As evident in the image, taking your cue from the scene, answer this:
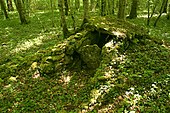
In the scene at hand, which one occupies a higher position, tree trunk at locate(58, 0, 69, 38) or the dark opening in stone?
tree trunk at locate(58, 0, 69, 38)

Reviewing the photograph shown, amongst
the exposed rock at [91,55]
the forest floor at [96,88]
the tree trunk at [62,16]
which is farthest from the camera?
the tree trunk at [62,16]

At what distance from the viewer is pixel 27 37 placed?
15.6m

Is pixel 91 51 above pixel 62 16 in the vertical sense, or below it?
below

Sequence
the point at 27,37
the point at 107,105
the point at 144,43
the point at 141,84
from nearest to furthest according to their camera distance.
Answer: the point at 107,105 < the point at 141,84 < the point at 144,43 < the point at 27,37

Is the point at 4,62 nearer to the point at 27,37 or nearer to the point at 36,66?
the point at 36,66

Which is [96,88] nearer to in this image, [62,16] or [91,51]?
[91,51]

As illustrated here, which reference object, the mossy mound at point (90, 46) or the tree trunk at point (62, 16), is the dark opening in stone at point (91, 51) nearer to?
the mossy mound at point (90, 46)

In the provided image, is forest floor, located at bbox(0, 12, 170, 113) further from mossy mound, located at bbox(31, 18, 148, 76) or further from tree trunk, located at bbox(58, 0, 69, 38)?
tree trunk, located at bbox(58, 0, 69, 38)

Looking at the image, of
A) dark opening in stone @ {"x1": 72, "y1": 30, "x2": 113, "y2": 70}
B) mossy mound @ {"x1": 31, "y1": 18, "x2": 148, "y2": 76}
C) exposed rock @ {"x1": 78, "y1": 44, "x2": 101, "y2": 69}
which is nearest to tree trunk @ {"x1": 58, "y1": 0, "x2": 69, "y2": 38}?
mossy mound @ {"x1": 31, "y1": 18, "x2": 148, "y2": 76}

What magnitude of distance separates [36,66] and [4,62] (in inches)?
109

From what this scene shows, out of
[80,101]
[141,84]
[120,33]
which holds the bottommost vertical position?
[80,101]

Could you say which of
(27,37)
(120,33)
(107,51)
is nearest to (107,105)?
(107,51)

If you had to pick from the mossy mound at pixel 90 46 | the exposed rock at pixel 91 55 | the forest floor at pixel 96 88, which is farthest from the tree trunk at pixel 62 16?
the exposed rock at pixel 91 55

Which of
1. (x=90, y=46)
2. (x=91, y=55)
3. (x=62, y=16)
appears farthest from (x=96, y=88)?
(x=62, y=16)
